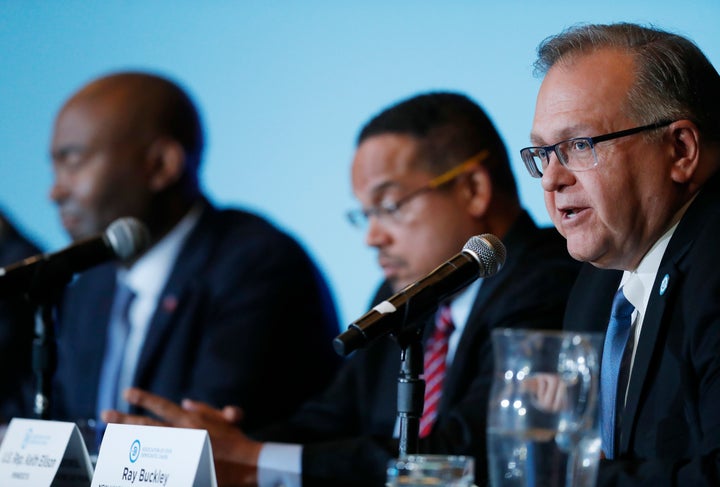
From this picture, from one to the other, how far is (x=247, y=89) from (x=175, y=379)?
1.09m

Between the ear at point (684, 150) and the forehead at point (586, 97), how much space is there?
0.11 metres

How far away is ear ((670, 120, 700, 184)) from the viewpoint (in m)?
2.05

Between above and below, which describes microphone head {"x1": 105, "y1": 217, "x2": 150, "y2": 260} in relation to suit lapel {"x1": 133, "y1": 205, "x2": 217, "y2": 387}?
above

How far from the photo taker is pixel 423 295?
166 cm

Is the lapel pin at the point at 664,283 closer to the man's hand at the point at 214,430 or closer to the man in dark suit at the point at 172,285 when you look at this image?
the man's hand at the point at 214,430

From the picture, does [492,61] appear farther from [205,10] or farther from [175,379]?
[175,379]

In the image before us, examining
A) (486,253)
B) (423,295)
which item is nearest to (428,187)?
(486,253)

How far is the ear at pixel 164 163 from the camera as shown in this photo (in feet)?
13.6

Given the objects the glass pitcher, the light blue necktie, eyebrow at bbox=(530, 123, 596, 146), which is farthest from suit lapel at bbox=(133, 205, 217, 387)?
the glass pitcher

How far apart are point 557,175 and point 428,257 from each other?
1.04m

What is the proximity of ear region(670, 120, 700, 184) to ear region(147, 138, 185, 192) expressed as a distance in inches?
96.2

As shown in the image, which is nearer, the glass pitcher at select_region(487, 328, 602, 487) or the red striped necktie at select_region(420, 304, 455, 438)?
the glass pitcher at select_region(487, 328, 602, 487)

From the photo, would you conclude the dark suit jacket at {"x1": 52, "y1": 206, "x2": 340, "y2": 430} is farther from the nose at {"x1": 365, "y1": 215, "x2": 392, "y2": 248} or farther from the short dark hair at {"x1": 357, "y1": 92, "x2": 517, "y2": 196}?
the short dark hair at {"x1": 357, "y1": 92, "x2": 517, "y2": 196}

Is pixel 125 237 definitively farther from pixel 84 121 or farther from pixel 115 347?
pixel 84 121
